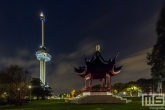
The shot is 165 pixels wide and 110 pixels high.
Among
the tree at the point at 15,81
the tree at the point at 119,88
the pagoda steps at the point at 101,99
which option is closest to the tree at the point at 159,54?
the pagoda steps at the point at 101,99

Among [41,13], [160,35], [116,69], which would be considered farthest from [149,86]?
[41,13]

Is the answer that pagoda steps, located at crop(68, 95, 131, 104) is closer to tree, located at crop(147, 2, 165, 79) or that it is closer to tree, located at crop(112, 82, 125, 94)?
tree, located at crop(147, 2, 165, 79)

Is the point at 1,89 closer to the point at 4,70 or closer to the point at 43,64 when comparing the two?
the point at 4,70

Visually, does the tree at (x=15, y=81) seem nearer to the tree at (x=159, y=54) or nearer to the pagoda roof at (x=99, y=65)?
the pagoda roof at (x=99, y=65)

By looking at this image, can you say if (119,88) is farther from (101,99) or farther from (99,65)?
(101,99)

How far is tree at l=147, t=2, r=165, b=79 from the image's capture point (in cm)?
1780

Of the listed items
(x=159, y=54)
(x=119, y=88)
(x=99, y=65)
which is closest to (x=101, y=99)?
(x=99, y=65)

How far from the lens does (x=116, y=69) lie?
1346 inches

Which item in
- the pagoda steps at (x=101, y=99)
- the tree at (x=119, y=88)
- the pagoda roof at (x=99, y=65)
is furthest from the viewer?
the tree at (x=119, y=88)

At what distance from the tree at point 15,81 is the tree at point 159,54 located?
20.9 m

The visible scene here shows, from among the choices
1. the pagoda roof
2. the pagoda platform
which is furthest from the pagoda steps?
the pagoda roof

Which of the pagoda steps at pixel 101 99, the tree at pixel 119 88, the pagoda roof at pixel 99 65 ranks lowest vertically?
the tree at pixel 119 88

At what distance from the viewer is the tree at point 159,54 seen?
17805mm

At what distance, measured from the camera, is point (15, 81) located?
33.0m
